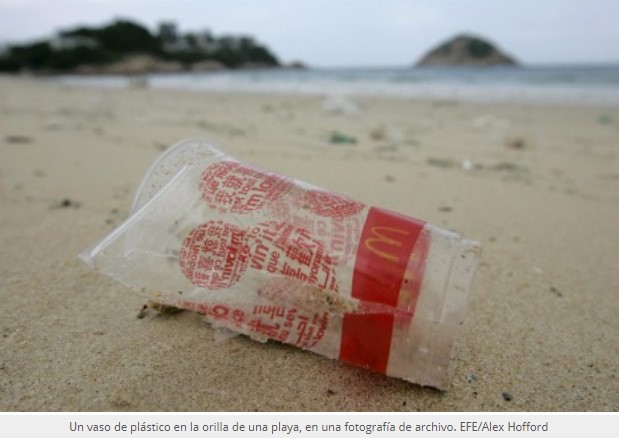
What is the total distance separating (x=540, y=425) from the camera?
0.90 meters

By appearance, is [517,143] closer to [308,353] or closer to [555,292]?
[555,292]

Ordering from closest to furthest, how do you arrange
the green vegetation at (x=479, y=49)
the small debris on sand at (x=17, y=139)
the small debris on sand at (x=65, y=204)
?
the small debris on sand at (x=65, y=204) → the small debris on sand at (x=17, y=139) → the green vegetation at (x=479, y=49)

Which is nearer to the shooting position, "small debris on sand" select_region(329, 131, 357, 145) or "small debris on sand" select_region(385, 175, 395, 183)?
"small debris on sand" select_region(385, 175, 395, 183)

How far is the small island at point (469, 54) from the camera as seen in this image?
4822 centimetres

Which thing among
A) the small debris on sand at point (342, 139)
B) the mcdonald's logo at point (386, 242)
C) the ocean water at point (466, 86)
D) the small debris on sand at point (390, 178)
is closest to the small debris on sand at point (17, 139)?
the small debris on sand at point (342, 139)

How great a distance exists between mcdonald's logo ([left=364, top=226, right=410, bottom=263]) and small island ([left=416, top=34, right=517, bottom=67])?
51.6 m

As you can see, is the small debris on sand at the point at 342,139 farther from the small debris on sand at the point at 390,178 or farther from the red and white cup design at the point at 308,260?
the red and white cup design at the point at 308,260

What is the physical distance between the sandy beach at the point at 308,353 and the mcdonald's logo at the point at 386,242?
285mm

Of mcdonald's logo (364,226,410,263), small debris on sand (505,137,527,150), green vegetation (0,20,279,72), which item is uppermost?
green vegetation (0,20,279,72)

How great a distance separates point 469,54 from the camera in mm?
48594

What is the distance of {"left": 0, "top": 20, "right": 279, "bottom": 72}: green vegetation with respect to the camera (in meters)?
41.8

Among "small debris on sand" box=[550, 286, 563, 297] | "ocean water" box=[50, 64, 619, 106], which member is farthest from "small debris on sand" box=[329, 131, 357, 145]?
"ocean water" box=[50, 64, 619, 106]

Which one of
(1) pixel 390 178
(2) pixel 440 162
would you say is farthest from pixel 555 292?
(2) pixel 440 162
